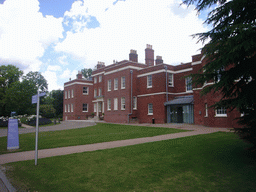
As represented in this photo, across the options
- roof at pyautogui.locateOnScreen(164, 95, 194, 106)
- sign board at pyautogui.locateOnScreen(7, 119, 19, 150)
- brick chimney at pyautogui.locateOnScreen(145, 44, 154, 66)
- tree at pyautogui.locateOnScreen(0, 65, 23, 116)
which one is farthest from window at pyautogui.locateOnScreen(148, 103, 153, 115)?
tree at pyautogui.locateOnScreen(0, 65, 23, 116)

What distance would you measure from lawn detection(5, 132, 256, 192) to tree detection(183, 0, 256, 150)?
152 centimetres

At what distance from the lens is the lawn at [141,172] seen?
4.91m

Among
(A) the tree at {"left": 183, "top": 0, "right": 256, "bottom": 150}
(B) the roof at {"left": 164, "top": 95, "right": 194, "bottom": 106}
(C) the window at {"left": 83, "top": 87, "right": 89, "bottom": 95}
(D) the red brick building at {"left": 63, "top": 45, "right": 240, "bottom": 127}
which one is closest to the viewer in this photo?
(A) the tree at {"left": 183, "top": 0, "right": 256, "bottom": 150}

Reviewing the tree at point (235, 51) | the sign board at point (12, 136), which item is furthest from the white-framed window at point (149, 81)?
the tree at point (235, 51)

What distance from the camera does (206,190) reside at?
464 cm

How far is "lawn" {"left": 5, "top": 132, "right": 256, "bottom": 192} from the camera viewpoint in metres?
4.91

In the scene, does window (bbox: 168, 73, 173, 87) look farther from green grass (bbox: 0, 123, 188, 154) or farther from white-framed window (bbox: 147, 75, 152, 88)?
green grass (bbox: 0, 123, 188, 154)

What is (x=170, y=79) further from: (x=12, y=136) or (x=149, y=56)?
(x=12, y=136)

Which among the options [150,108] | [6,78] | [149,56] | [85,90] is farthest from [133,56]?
[6,78]

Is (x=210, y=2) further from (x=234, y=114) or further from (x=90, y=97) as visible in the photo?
(x=90, y=97)

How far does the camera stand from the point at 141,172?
5895 millimetres

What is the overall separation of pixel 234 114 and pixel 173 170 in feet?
46.2

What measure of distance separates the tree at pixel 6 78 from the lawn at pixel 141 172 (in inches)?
1485

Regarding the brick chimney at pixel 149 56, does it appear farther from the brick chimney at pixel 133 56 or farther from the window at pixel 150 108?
the window at pixel 150 108
